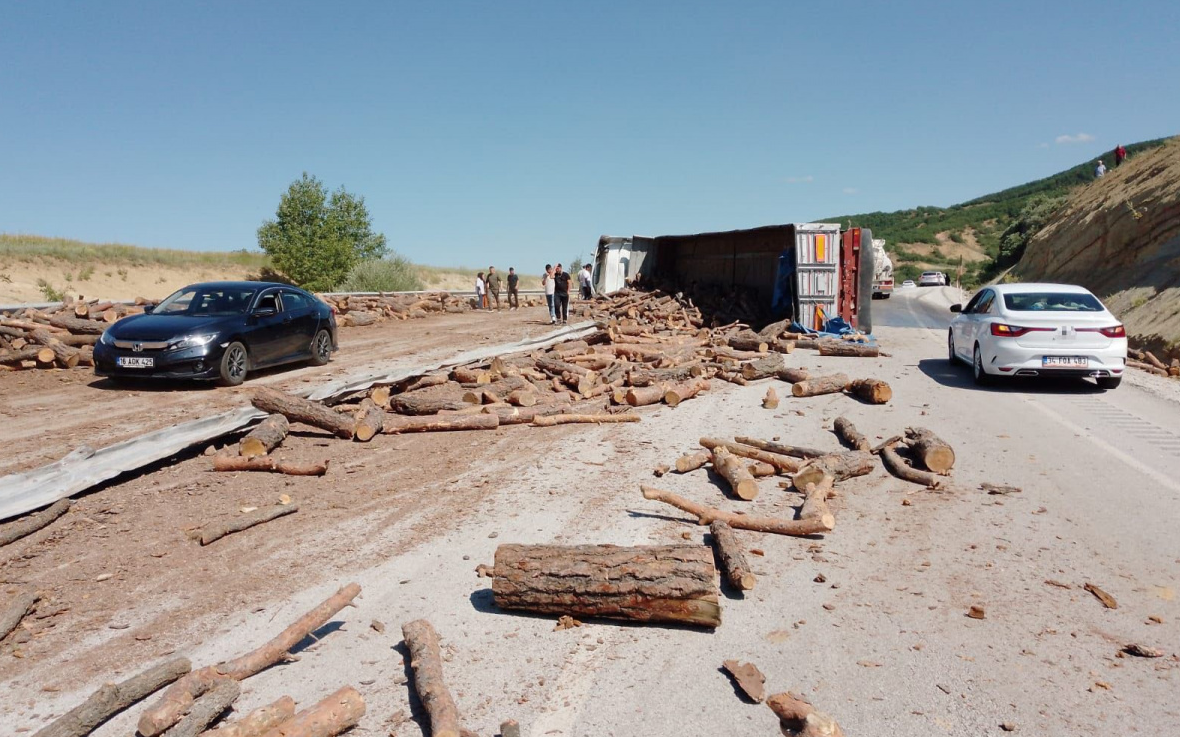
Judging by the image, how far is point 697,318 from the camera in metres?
23.2

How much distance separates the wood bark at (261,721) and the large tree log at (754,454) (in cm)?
534

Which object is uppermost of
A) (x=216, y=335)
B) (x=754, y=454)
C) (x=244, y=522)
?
(x=216, y=335)

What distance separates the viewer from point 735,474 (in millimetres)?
7230

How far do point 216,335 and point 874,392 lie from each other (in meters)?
10.0

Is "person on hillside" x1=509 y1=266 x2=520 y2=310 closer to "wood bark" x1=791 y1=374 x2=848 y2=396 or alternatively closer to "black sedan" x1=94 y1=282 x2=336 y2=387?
"black sedan" x1=94 y1=282 x2=336 y2=387

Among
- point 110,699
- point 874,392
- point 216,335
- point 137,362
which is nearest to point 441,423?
point 216,335

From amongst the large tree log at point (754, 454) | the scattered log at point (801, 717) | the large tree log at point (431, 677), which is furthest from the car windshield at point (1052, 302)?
the large tree log at point (431, 677)

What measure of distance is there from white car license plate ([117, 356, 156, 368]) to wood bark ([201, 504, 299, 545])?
6628 mm

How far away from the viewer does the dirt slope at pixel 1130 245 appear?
61.3ft

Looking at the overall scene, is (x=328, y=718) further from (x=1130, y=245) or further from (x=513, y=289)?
(x=513, y=289)

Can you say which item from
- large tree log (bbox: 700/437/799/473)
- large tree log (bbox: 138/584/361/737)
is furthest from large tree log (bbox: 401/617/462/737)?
large tree log (bbox: 700/437/799/473)

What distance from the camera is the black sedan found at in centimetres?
1205

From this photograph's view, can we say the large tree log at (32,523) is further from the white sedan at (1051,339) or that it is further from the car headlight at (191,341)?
the white sedan at (1051,339)

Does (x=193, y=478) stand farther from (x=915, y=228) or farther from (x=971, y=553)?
(x=915, y=228)
